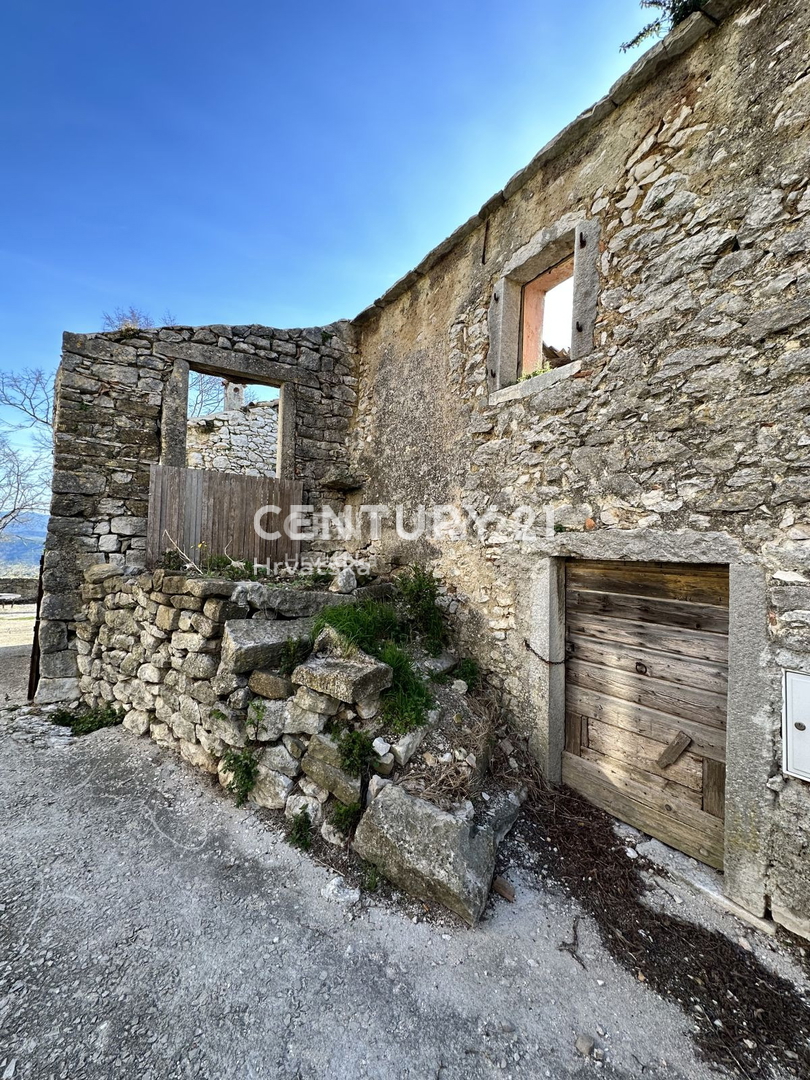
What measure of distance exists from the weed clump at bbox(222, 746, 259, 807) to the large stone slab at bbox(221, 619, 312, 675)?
613mm

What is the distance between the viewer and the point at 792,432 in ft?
7.36

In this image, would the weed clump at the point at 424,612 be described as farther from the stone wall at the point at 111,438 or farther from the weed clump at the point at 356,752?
the stone wall at the point at 111,438

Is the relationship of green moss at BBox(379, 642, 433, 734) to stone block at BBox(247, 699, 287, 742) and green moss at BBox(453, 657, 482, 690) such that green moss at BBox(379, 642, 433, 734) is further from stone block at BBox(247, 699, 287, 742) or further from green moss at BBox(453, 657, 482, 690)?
stone block at BBox(247, 699, 287, 742)

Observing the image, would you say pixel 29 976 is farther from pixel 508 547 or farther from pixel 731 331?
pixel 731 331

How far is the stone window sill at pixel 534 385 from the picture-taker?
326 centimetres

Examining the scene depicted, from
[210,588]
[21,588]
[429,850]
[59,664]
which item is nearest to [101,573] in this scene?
[59,664]

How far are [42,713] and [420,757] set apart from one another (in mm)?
4435

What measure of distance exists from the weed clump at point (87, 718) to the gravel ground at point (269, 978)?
4.97ft

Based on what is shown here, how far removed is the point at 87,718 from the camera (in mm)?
4477

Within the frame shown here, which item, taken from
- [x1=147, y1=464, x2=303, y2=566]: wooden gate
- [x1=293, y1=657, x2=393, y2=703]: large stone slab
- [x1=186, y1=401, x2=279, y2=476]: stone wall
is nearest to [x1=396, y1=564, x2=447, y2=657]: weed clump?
[x1=293, y1=657, x2=393, y2=703]: large stone slab

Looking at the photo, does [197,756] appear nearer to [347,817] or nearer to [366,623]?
[347,817]

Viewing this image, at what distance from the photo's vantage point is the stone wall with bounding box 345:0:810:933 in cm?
228

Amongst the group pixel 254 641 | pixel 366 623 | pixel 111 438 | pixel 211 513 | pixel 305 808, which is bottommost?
pixel 305 808

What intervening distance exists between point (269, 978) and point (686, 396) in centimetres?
385
